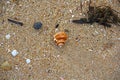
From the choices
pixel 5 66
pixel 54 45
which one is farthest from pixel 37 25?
pixel 5 66

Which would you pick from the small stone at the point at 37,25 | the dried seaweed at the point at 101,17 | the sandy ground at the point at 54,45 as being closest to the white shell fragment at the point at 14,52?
the sandy ground at the point at 54,45

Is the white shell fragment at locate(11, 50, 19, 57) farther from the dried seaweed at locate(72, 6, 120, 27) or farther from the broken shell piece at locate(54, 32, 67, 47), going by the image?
the dried seaweed at locate(72, 6, 120, 27)

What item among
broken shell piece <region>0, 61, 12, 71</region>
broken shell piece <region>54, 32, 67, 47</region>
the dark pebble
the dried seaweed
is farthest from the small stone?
broken shell piece <region>0, 61, 12, 71</region>

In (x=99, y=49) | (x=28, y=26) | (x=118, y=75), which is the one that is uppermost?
(x=28, y=26)

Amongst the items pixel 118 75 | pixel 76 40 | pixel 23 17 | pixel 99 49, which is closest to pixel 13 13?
pixel 23 17

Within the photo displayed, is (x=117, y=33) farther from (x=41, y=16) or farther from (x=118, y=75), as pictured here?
(x=41, y=16)
